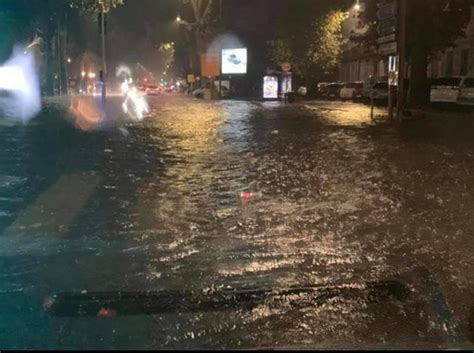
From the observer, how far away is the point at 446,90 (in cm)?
3509

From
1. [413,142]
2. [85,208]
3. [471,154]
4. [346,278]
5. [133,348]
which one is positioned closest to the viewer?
[133,348]

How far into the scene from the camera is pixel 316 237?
8094mm

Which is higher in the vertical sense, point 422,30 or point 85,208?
point 422,30

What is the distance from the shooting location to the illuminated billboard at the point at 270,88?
1999 inches

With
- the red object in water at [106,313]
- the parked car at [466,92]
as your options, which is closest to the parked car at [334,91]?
the parked car at [466,92]

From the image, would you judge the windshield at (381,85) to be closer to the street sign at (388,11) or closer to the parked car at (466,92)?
the parked car at (466,92)

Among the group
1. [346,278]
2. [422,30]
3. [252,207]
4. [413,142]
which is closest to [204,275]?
[346,278]

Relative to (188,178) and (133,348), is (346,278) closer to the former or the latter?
(133,348)

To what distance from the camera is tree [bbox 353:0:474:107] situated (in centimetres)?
3512

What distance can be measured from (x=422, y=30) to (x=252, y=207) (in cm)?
2850

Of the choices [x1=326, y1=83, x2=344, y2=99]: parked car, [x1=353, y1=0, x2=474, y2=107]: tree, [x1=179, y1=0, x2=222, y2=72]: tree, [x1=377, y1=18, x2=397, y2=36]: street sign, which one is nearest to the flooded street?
[x1=377, y1=18, x2=397, y2=36]: street sign

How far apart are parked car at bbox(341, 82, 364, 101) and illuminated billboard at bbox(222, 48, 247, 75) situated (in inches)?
447

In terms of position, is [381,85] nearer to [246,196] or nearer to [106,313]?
[246,196]

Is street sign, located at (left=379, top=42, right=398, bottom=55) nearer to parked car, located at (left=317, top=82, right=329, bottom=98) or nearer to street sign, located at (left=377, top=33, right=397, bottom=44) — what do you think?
street sign, located at (left=377, top=33, right=397, bottom=44)
